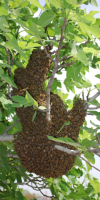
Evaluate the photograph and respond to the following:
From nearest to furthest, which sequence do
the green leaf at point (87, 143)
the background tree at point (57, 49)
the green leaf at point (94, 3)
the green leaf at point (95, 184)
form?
the background tree at point (57, 49), the green leaf at point (94, 3), the green leaf at point (87, 143), the green leaf at point (95, 184)

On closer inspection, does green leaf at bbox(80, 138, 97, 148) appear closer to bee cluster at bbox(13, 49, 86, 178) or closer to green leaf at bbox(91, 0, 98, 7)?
bee cluster at bbox(13, 49, 86, 178)

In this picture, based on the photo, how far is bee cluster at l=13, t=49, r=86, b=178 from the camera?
Answer: 136 cm

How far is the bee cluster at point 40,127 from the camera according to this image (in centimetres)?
136

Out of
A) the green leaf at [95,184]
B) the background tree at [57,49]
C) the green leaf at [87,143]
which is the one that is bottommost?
the green leaf at [95,184]

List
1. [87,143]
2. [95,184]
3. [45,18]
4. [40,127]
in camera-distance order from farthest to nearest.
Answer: [95,184], [40,127], [87,143], [45,18]

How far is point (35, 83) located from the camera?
58.5 inches

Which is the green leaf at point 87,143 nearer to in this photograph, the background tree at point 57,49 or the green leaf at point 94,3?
the background tree at point 57,49

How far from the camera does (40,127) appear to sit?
1.39m

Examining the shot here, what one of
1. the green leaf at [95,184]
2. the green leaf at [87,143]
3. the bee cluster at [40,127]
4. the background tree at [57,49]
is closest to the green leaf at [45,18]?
the background tree at [57,49]

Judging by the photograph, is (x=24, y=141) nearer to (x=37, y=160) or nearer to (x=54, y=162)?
(x=37, y=160)

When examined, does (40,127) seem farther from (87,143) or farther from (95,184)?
(95,184)

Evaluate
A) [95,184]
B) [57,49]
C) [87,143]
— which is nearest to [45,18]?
[57,49]

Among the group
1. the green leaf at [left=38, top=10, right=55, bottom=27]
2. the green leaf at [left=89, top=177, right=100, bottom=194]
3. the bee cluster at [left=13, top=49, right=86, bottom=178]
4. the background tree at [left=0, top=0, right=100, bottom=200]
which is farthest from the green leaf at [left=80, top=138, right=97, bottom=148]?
the green leaf at [left=89, top=177, right=100, bottom=194]

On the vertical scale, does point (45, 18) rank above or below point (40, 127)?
above
